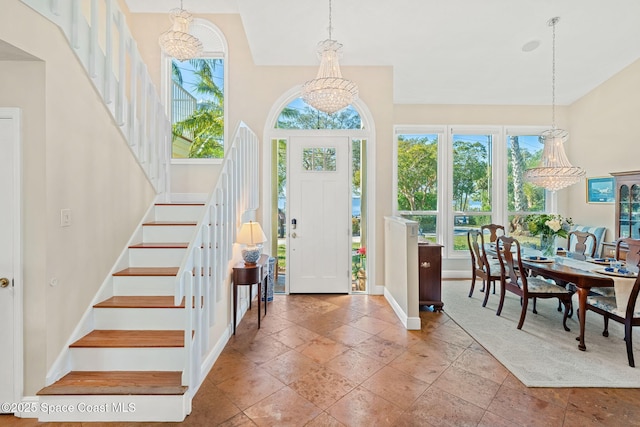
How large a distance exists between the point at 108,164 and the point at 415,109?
4.99 meters

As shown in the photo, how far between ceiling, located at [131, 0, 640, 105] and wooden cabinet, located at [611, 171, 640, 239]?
1.82 metres

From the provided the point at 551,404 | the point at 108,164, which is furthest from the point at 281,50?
the point at 551,404

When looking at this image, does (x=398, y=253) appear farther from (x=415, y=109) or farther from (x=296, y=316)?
(x=415, y=109)

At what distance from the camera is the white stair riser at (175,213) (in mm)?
3637

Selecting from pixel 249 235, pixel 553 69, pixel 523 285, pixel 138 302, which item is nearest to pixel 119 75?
pixel 249 235

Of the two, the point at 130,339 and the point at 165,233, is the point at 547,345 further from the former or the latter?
the point at 165,233

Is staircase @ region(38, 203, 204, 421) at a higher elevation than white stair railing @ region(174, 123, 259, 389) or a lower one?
lower

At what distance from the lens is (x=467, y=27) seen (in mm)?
3961

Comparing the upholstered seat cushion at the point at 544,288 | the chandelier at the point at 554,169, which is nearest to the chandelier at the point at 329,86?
the chandelier at the point at 554,169

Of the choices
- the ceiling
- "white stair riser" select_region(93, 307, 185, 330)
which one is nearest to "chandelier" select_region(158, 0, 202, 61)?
the ceiling

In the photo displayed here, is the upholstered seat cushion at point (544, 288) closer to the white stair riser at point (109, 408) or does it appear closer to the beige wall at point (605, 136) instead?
the beige wall at point (605, 136)

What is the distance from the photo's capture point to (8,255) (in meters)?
2.12

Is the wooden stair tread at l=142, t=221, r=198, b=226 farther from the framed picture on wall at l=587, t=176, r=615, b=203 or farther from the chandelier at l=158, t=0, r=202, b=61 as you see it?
the framed picture on wall at l=587, t=176, r=615, b=203

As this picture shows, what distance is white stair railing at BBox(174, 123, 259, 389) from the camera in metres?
2.15
